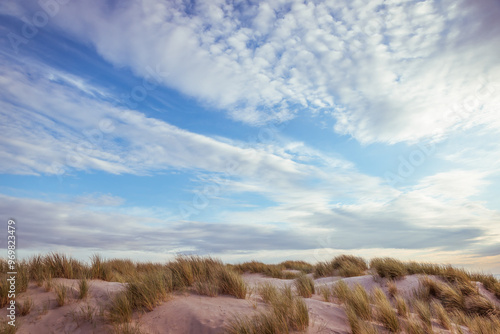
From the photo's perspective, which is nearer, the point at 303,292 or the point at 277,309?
the point at 277,309

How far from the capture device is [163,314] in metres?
5.74

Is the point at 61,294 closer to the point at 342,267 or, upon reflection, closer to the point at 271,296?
the point at 271,296

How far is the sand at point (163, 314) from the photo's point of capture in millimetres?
5375

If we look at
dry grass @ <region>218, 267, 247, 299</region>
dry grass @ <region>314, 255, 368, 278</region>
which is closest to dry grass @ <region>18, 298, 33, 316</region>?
dry grass @ <region>218, 267, 247, 299</region>

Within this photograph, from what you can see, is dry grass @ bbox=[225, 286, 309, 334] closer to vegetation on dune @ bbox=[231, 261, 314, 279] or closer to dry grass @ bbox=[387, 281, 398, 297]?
dry grass @ bbox=[387, 281, 398, 297]

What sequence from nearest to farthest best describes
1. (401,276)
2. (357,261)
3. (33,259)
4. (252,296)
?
(252,296), (33,259), (401,276), (357,261)

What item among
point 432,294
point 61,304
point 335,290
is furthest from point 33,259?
point 432,294

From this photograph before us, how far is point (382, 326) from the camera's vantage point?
19.8 ft

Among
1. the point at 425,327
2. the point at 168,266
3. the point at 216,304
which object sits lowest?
the point at 425,327

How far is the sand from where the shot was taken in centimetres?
538

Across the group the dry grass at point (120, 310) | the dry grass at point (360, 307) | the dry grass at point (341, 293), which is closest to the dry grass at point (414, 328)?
the dry grass at point (360, 307)

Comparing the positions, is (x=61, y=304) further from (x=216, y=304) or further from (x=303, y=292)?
(x=303, y=292)

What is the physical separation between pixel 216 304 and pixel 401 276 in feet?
28.3

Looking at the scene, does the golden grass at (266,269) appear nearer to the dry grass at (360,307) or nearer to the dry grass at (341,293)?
the dry grass at (341,293)
